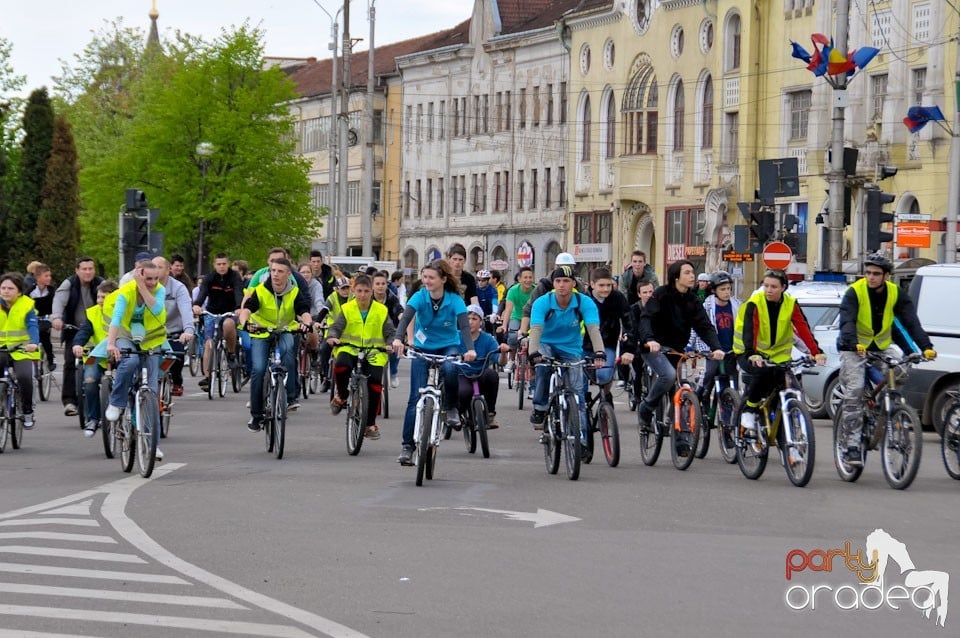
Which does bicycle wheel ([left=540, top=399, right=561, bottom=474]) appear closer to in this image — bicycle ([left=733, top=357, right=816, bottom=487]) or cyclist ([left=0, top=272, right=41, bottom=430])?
bicycle ([left=733, top=357, right=816, bottom=487])

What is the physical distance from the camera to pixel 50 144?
62.4 metres

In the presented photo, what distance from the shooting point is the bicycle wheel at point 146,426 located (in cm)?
1578

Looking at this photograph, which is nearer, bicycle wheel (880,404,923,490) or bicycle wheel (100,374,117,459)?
bicycle wheel (880,404,923,490)

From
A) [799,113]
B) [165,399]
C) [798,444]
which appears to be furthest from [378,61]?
[798,444]

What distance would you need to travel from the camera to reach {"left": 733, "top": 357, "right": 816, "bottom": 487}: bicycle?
15.6 metres

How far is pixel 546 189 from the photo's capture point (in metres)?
79.6

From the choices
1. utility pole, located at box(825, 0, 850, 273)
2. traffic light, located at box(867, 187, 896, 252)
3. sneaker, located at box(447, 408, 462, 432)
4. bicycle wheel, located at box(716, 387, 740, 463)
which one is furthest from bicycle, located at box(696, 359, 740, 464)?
utility pole, located at box(825, 0, 850, 273)

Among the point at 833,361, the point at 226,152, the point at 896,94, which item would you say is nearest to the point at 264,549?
the point at 833,361

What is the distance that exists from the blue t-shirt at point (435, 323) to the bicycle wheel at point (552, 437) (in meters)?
0.95

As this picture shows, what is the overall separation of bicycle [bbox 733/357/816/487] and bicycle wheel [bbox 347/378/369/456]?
344 centimetres

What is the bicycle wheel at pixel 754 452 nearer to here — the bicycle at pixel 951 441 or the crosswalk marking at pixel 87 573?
the bicycle at pixel 951 441

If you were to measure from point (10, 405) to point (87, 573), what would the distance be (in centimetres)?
893

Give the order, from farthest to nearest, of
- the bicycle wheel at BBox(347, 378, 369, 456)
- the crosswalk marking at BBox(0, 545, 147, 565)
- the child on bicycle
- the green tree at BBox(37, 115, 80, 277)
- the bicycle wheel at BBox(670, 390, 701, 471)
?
the green tree at BBox(37, 115, 80, 277), the child on bicycle, the bicycle wheel at BBox(347, 378, 369, 456), the bicycle wheel at BBox(670, 390, 701, 471), the crosswalk marking at BBox(0, 545, 147, 565)

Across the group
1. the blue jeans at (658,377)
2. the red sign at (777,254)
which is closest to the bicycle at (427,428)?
the blue jeans at (658,377)
